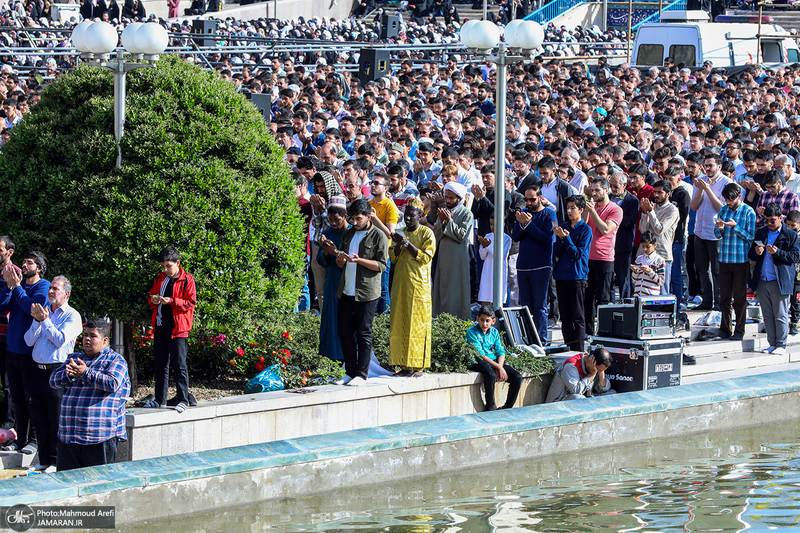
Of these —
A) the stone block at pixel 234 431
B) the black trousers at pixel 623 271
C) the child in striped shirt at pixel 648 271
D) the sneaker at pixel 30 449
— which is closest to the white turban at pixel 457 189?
the child in striped shirt at pixel 648 271

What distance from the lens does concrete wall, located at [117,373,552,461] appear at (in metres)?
8.16

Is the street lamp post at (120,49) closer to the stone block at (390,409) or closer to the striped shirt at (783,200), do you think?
the stone block at (390,409)

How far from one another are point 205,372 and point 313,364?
936 mm

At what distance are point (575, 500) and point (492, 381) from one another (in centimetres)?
212

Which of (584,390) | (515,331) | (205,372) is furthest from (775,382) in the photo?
(205,372)

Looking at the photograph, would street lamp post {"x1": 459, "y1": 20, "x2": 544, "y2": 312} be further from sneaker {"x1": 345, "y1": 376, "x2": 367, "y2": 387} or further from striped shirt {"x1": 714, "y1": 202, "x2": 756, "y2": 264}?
striped shirt {"x1": 714, "y1": 202, "x2": 756, "y2": 264}

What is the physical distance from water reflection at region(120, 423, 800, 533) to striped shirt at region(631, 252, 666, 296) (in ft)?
8.65

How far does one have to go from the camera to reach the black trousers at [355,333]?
9500 mm

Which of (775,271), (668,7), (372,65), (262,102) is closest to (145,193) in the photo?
(262,102)

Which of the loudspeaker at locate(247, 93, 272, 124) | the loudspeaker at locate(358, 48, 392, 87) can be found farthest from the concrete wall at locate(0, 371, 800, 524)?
the loudspeaker at locate(358, 48, 392, 87)

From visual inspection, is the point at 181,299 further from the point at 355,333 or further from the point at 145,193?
the point at 355,333

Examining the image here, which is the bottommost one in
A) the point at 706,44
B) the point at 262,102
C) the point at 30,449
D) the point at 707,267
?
the point at 30,449

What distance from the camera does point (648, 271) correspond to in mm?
11547

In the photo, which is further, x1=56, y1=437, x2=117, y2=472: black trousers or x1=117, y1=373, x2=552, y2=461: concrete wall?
x1=117, y1=373, x2=552, y2=461: concrete wall
